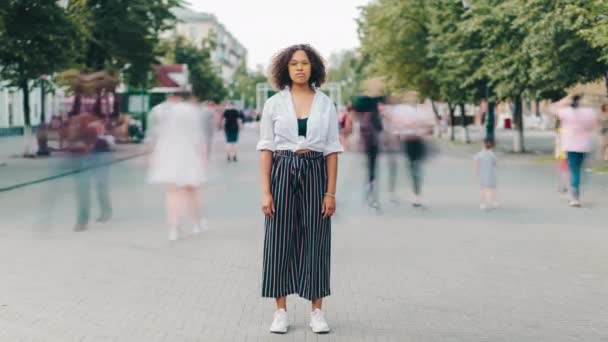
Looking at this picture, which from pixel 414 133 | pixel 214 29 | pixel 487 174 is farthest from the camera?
pixel 214 29

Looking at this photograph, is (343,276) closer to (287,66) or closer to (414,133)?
(287,66)

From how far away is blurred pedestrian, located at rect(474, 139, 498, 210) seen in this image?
47.4ft

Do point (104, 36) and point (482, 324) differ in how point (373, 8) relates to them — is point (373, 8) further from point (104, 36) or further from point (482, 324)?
point (482, 324)

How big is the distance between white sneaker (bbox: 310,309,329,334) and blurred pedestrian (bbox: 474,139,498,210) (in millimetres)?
8646

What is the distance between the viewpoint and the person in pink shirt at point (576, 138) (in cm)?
1480

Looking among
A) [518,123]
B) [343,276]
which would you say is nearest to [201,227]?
[343,276]

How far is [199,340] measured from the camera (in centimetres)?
574

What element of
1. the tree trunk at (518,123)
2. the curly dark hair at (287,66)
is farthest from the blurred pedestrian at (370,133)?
the tree trunk at (518,123)

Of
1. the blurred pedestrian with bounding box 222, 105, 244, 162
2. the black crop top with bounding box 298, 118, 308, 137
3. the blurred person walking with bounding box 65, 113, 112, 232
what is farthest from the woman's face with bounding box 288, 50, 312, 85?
the blurred pedestrian with bounding box 222, 105, 244, 162

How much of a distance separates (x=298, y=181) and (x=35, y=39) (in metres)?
19.9

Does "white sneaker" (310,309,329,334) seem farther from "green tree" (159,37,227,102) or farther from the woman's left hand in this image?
"green tree" (159,37,227,102)

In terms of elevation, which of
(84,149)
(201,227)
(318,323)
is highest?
(84,149)

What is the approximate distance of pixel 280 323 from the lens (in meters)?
5.94

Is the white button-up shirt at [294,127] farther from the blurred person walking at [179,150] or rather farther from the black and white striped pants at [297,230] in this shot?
the blurred person walking at [179,150]
